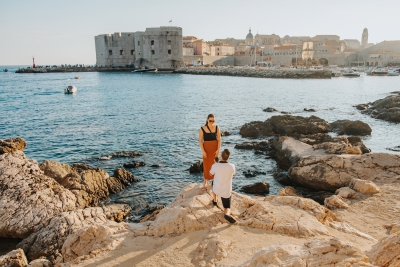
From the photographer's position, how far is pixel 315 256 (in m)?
3.93

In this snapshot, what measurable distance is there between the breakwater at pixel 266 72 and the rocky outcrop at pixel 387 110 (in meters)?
35.9

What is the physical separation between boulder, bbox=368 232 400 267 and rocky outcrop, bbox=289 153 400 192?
195 inches

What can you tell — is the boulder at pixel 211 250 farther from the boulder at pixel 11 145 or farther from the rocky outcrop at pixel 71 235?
the boulder at pixel 11 145

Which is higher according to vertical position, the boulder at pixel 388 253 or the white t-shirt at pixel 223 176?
the white t-shirt at pixel 223 176

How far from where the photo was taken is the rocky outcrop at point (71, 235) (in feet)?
17.1

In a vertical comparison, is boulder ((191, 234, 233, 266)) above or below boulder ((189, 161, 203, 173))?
above

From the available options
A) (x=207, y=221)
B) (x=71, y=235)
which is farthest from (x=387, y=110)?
(x=71, y=235)

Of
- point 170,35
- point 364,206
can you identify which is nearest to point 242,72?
point 170,35

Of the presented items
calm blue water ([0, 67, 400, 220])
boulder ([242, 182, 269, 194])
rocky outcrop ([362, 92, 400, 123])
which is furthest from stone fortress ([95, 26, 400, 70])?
boulder ([242, 182, 269, 194])

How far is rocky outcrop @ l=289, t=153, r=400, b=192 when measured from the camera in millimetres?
9078

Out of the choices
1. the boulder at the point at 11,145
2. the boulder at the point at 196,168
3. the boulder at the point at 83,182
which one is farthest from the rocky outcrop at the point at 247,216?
the boulder at the point at 11,145

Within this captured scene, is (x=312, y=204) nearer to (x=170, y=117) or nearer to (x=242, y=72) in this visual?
(x=170, y=117)

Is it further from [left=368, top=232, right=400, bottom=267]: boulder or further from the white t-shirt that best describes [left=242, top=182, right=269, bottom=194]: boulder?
[left=368, top=232, right=400, bottom=267]: boulder

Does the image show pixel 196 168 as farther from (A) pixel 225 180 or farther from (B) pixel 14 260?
(B) pixel 14 260
